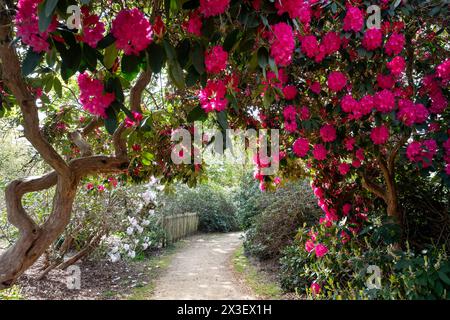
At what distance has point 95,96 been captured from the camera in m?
1.25

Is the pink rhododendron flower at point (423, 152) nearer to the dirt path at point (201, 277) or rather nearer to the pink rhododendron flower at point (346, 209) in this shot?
the pink rhododendron flower at point (346, 209)

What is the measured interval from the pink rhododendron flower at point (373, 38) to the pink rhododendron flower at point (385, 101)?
1.03ft

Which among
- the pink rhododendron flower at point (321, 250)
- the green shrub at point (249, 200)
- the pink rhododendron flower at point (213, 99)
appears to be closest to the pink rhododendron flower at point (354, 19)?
the pink rhododendron flower at point (213, 99)

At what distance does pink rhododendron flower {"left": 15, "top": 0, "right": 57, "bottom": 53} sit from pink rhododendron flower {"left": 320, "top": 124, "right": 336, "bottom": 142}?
2.29 metres

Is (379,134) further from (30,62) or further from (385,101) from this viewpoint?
(30,62)

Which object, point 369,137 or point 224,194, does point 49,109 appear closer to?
point 369,137

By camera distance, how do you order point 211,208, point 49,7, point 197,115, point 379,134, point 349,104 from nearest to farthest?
point 49,7 < point 197,115 < point 349,104 < point 379,134 < point 211,208

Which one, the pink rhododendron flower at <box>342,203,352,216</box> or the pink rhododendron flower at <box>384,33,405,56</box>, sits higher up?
the pink rhododendron flower at <box>384,33,405,56</box>

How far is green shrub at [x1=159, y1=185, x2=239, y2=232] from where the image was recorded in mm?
13234

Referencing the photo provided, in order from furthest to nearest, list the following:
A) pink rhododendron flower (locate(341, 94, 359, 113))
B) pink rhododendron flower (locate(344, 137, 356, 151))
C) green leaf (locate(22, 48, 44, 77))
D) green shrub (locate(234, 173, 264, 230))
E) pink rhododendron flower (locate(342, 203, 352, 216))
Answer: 1. green shrub (locate(234, 173, 264, 230))
2. pink rhododendron flower (locate(342, 203, 352, 216))
3. pink rhododendron flower (locate(344, 137, 356, 151))
4. pink rhododendron flower (locate(341, 94, 359, 113))
5. green leaf (locate(22, 48, 44, 77))

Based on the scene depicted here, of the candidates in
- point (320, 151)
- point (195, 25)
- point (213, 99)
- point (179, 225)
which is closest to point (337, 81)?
point (320, 151)

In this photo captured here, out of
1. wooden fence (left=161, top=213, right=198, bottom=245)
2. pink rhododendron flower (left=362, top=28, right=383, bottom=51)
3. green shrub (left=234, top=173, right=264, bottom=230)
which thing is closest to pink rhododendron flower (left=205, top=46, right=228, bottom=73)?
pink rhododendron flower (left=362, top=28, right=383, bottom=51)

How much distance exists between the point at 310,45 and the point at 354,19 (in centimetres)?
31

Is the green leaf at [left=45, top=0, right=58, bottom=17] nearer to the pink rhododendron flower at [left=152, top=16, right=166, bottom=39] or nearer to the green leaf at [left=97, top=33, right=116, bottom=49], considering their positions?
the green leaf at [left=97, top=33, right=116, bottom=49]
